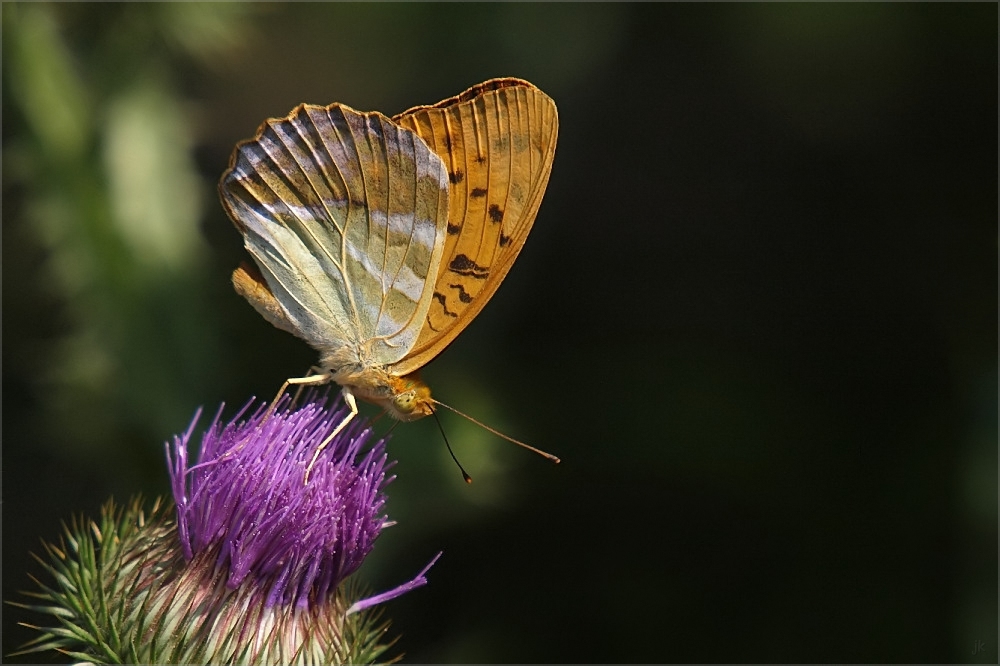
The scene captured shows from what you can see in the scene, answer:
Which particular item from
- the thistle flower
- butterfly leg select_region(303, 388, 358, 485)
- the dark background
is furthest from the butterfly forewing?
the dark background

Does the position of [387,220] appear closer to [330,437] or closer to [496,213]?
[496,213]

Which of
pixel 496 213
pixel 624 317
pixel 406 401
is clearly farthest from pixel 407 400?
pixel 624 317

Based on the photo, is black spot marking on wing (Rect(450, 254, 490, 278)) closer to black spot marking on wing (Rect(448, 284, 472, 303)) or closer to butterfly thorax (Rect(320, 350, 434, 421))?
black spot marking on wing (Rect(448, 284, 472, 303))

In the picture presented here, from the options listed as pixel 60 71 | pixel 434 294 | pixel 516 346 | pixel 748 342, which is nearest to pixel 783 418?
pixel 748 342

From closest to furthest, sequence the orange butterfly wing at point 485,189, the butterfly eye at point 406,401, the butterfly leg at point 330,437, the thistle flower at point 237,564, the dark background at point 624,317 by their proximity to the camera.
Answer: the thistle flower at point 237,564 < the butterfly leg at point 330,437 < the orange butterfly wing at point 485,189 < the butterfly eye at point 406,401 < the dark background at point 624,317

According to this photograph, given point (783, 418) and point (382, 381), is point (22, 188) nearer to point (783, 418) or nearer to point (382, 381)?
point (382, 381)

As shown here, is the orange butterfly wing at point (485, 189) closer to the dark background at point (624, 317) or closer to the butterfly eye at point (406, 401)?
the butterfly eye at point (406, 401)

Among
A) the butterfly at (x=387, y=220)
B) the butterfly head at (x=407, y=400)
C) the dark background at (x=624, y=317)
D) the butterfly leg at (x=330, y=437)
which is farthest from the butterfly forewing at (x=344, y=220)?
the dark background at (x=624, y=317)
